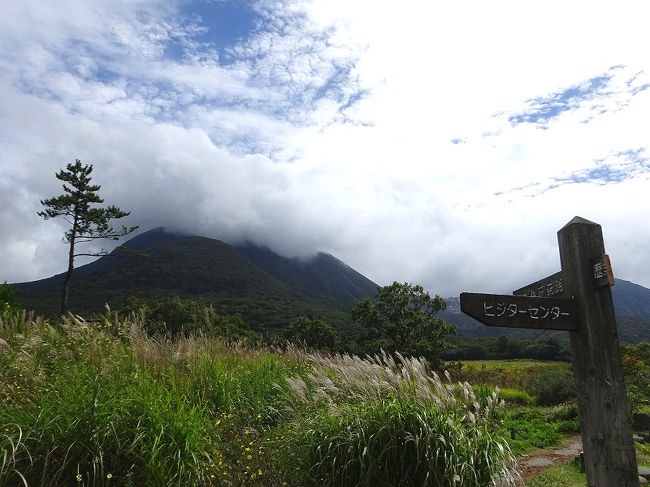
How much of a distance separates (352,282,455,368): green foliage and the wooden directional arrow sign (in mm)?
17945

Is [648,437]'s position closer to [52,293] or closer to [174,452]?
[174,452]

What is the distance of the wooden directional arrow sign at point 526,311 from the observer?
2789mm

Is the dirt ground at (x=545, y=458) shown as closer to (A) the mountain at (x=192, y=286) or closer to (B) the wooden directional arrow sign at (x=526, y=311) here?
(B) the wooden directional arrow sign at (x=526, y=311)

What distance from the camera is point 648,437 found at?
8070 millimetres

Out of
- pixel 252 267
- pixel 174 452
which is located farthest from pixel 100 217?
pixel 252 267

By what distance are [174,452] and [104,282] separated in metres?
97.6

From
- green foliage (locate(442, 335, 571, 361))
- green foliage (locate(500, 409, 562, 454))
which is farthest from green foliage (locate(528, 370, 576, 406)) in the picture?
green foliage (locate(442, 335, 571, 361))

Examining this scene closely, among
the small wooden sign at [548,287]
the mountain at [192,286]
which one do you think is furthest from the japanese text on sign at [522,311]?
the mountain at [192,286]

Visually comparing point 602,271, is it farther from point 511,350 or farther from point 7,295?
point 511,350

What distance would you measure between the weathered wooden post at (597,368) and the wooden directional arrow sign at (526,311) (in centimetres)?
9

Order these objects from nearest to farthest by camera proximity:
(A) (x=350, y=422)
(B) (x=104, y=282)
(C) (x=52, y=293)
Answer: (A) (x=350, y=422) → (C) (x=52, y=293) → (B) (x=104, y=282)

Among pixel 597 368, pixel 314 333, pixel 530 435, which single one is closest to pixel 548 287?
pixel 597 368

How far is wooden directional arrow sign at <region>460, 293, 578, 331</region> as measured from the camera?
2789 millimetres

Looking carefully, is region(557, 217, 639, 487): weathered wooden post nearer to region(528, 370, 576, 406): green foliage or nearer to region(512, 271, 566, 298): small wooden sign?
region(512, 271, 566, 298): small wooden sign
